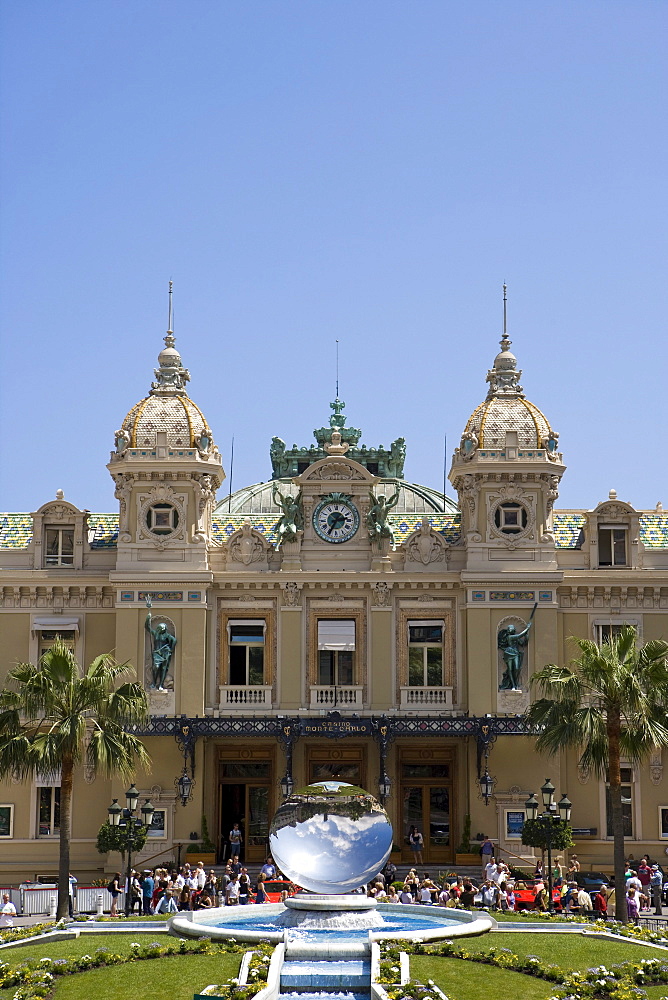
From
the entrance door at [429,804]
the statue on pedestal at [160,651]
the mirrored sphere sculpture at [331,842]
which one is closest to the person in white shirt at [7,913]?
the statue on pedestal at [160,651]

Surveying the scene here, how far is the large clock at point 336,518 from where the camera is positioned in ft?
174

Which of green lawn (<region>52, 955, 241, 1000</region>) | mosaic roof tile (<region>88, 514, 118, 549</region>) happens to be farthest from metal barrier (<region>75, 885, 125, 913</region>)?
mosaic roof tile (<region>88, 514, 118, 549</region>)

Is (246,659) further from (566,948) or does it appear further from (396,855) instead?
(566,948)

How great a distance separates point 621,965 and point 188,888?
1495cm

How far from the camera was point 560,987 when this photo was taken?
2728 cm

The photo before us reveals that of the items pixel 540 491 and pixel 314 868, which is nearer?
pixel 314 868

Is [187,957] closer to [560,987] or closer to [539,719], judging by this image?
[560,987]

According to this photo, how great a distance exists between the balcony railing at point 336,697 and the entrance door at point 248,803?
280 cm

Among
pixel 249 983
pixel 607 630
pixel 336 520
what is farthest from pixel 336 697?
pixel 249 983

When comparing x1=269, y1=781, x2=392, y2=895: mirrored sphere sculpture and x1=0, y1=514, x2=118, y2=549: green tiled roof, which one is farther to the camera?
x1=0, y1=514, x2=118, y2=549: green tiled roof

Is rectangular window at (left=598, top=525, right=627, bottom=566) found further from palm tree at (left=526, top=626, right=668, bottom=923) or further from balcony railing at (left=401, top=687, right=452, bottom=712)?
palm tree at (left=526, top=626, right=668, bottom=923)

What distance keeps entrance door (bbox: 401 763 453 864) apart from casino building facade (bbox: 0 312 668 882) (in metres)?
0.07

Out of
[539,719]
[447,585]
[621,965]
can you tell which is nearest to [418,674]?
[447,585]

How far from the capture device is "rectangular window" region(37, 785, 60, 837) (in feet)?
168
